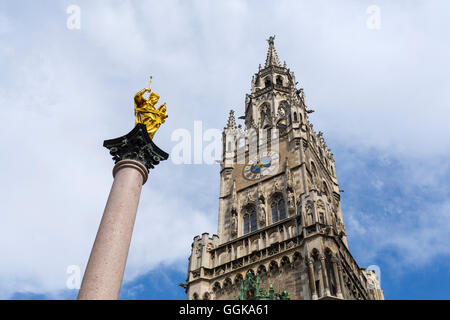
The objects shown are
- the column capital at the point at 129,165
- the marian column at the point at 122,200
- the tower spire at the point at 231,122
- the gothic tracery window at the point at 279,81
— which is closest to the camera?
the marian column at the point at 122,200

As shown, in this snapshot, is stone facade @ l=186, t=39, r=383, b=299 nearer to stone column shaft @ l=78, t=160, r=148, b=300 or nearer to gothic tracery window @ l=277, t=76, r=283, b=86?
gothic tracery window @ l=277, t=76, r=283, b=86

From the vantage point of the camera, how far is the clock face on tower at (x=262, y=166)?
3762 cm

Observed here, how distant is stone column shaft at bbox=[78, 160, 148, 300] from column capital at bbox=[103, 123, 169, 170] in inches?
11.7

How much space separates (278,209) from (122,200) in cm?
2225

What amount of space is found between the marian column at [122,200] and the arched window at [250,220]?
741 inches

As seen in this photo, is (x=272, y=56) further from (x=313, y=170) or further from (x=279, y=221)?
(x=279, y=221)

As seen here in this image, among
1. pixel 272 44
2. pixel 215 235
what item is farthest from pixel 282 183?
pixel 272 44

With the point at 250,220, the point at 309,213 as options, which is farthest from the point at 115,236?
the point at 250,220

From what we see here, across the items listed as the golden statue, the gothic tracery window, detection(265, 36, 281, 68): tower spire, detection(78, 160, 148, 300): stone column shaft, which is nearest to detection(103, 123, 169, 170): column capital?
detection(78, 160, 148, 300): stone column shaft

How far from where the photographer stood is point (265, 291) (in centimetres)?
2723

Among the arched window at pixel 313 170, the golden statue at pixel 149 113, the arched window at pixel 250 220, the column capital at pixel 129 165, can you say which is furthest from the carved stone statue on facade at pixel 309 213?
the column capital at pixel 129 165

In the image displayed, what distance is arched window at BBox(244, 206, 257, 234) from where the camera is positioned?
34006 mm

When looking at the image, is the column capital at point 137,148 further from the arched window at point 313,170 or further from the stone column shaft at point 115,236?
the arched window at point 313,170
